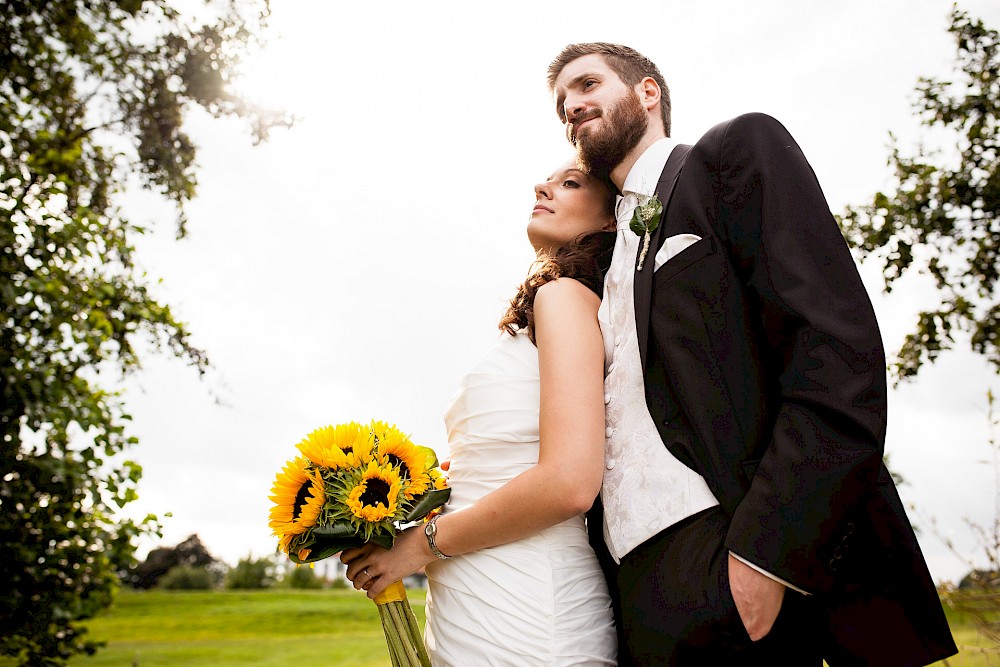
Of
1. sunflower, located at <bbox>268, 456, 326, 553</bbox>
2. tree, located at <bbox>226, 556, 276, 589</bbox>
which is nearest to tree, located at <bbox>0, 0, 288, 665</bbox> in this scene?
sunflower, located at <bbox>268, 456, 326, 553</bbox>

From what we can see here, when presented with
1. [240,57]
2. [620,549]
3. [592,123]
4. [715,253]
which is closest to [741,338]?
[715,253]

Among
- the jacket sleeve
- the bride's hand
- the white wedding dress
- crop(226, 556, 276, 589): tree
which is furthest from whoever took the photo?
crop(226, 556, 276, 589): tree

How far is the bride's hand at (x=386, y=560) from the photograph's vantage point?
2.09 metres

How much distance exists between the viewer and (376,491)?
2.06 metres

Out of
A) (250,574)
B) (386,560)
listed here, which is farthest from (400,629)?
(250,574)

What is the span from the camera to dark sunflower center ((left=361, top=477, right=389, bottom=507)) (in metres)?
2.05

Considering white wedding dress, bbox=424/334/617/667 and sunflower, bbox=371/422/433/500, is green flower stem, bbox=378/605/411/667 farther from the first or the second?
sunflower, bbox=371/422/433/500

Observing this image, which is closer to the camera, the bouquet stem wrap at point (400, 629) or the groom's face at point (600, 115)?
the bouquet stem wrap at point (400, 629)

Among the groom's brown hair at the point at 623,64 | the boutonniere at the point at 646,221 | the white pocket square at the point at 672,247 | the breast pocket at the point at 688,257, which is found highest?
the groom's brown hair at the point at 623,64

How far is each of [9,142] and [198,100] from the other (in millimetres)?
1752

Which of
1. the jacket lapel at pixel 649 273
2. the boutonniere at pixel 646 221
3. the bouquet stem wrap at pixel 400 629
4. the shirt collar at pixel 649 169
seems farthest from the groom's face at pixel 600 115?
the bouquet stem wrap at pixel 400 629

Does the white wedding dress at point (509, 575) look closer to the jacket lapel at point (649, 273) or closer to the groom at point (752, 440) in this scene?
the groom at point (752, 440)

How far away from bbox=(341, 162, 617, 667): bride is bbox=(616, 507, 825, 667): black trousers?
0.24m

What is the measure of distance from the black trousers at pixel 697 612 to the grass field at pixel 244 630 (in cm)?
745
